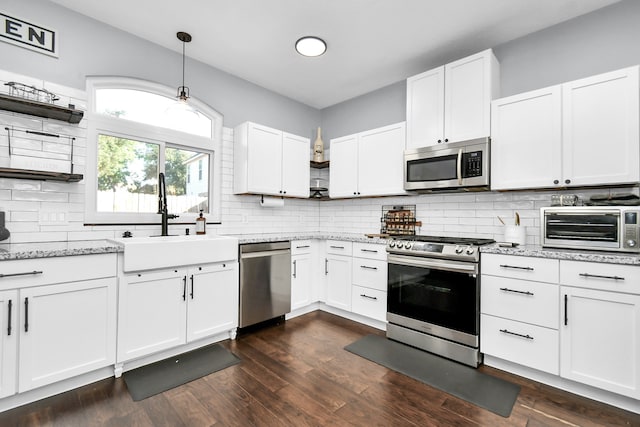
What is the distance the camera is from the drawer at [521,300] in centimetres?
215

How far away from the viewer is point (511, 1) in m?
2.35

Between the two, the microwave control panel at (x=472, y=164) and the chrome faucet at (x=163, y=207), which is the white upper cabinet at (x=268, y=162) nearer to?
the chrome faucet at (x=163, y=207)

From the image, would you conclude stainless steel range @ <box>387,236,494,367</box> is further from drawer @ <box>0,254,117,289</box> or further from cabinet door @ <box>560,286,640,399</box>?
drawer @ <box>0,254,117,289</box>

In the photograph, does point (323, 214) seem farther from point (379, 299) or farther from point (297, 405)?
point (297, 405)

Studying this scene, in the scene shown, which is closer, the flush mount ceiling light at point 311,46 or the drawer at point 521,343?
the drawer at point 521,343

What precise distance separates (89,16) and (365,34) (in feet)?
8.11

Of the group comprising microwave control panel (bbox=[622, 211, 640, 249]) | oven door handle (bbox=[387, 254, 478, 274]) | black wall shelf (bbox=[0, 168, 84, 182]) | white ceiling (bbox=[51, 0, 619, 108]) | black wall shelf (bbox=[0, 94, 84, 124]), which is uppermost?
white ceiling (bbox=[51, 0, 619, 108])

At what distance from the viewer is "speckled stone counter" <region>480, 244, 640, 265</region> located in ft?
6.23

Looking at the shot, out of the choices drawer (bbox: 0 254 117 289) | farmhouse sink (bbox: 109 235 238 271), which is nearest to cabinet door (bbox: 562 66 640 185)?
farmhouse sink (bbox: 109 235 238 271)

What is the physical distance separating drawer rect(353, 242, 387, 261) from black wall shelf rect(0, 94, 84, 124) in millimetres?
2845

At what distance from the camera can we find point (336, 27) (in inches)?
107

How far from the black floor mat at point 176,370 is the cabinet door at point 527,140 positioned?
2.91 meters

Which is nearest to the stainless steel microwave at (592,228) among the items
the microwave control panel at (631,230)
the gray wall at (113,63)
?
the microwave control panel at (631,230)

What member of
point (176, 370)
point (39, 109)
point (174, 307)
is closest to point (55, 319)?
point (174, 307)
